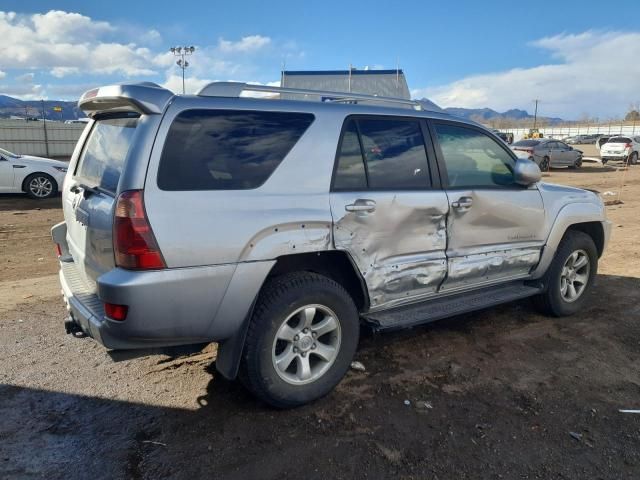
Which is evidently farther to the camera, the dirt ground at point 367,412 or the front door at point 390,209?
the front door at point 390,209

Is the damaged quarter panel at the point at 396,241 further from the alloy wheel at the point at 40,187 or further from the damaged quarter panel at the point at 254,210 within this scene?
the alloy wheel at the point at 40,187

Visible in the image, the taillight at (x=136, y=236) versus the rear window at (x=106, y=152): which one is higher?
the rear window at (x=106, y=152)

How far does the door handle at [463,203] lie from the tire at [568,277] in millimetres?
1348

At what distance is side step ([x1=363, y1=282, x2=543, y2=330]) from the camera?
352 centimetres

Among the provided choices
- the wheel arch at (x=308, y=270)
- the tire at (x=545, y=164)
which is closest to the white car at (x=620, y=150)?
the tire at (x=545, y=164)

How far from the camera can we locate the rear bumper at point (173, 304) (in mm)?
2576

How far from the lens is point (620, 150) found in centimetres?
2777

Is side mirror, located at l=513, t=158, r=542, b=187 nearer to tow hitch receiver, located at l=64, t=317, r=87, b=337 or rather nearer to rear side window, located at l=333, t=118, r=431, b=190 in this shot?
rear side window, located at l=333, t=118, r=431, b=190

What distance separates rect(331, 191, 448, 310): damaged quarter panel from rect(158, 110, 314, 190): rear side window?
51 centimetres

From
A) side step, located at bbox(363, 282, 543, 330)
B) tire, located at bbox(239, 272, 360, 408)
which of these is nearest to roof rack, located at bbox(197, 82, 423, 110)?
tire, located at bbox(239, 272, 360, 408)

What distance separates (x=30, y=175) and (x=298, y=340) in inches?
454

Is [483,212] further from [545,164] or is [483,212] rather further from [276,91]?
[545,164]

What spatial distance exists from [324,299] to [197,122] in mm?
1308

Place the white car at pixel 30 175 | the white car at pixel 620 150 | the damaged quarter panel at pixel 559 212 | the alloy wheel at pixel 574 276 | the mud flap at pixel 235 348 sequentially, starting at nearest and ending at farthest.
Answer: the mud flap at pixel 235 348, the damaged quarter panel at pixel 559 212, the alloy wheel at pixel 574 276, the white car at pixel 30 175, the white car at pixel 620 150
